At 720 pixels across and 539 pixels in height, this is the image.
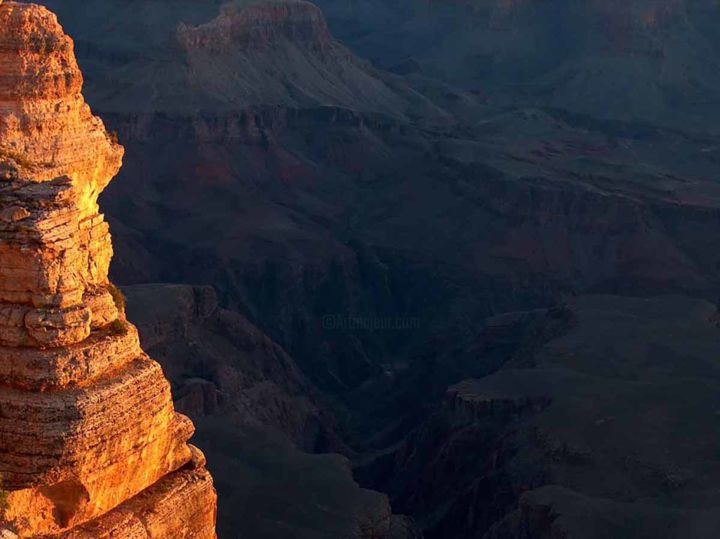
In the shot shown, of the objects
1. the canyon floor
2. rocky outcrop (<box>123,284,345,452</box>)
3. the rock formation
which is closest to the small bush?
the rock formation

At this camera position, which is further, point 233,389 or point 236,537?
point 233,389

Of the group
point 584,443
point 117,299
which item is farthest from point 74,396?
point 584,443

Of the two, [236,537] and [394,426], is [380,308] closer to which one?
[394,426]

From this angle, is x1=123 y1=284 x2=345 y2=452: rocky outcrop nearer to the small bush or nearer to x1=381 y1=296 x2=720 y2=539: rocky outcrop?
x1=381 y1=296 x2=720 y2=539: rocky outcrop

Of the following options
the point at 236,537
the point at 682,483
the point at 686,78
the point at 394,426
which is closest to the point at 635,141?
the point at 686,78

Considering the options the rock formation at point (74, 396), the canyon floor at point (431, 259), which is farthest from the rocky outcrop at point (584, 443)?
the rock formation at point (74, 396)

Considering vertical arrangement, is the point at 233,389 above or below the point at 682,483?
below

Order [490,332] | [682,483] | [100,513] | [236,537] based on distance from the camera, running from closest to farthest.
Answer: [100,513]
[236,537]
[682,483]
[490,332]

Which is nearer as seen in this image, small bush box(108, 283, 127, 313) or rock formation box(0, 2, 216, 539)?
rock formation box(0, 2, 216, 539)
